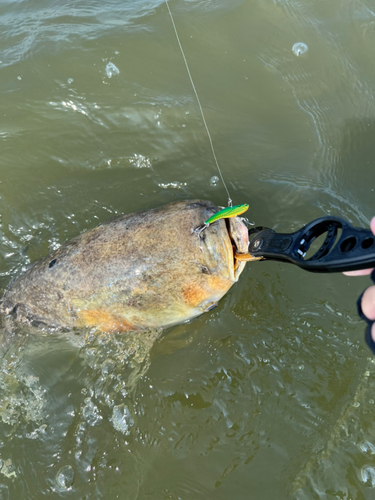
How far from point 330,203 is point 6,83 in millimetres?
3947

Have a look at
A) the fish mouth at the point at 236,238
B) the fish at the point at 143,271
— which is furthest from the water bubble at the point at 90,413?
the fish mouth at the point at 236,238

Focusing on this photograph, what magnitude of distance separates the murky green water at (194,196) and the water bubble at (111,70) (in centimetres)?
2


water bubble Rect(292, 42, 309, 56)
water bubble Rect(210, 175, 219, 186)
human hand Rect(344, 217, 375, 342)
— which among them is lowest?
water bubble Rect(210, 175, 219, 186)

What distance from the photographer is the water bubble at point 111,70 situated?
4.67 m

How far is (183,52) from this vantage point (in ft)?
15.6

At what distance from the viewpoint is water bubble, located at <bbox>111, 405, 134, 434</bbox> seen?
3123mm

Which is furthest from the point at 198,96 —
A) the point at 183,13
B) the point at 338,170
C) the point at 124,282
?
the point at 124,282

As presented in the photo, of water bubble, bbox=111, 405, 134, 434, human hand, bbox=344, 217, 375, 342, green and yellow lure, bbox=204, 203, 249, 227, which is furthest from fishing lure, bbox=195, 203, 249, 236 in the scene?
water bubble, bbox=111, 405, 134, 434

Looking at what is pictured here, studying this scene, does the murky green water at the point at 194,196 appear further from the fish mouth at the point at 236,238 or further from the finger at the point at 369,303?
the finger at the point at 369,303

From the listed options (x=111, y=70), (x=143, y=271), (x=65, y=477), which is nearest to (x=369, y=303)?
(x=143, y=271)

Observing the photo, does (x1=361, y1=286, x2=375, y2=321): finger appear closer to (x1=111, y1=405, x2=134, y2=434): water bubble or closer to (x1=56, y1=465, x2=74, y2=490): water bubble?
(x1=111, y1=405, x2=134, y2=434): water bubble

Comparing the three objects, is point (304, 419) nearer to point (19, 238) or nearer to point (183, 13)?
point (19, 238)

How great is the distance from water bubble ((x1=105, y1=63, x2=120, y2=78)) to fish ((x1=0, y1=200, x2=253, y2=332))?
2.42 metres

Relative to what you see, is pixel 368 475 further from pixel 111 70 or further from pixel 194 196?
pixel 111 70
